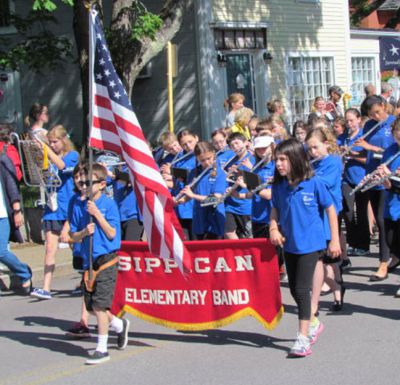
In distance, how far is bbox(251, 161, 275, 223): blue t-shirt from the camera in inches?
362

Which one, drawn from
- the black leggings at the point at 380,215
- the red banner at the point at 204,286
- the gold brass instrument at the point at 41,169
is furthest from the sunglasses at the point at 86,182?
the black leggings at the point at 380,215

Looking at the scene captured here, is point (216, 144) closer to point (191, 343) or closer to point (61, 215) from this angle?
point (61, 215)

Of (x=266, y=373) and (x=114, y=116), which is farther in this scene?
(x=114, y=116)

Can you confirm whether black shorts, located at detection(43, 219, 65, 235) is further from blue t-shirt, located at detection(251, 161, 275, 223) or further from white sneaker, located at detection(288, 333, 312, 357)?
white sneaker, located at detection(288, 333, 312, 357)

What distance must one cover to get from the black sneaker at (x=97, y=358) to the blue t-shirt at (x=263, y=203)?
2859 mm

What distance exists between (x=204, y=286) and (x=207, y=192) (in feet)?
6.33

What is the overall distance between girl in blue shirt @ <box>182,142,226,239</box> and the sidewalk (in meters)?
2.87

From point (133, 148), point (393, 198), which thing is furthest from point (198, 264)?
point (393, 198)

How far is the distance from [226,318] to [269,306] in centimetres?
37

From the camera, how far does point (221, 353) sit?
276 inches

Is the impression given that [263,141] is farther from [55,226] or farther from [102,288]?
[102,288]

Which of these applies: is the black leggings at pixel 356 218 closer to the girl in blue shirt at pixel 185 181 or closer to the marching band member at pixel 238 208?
the marching band member at pixel 238 208

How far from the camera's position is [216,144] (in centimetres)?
1024

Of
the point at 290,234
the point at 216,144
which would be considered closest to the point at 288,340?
the point at 290,234
